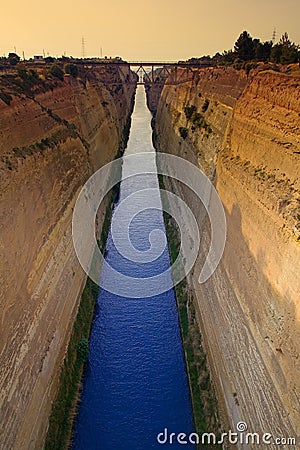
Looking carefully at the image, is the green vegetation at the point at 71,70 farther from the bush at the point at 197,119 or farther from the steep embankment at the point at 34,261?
the steep embankment at the point at 34,261

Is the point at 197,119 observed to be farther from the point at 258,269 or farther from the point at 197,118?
the point at 258,269

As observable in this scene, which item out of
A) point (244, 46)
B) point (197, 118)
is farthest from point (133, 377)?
point (244, 46)

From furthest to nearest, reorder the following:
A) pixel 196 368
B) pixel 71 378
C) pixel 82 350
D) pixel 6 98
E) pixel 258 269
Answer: pixel 6 98 < pixel 82 350 < pixel 196 368 < pixel 71 378 < pixel 258 269

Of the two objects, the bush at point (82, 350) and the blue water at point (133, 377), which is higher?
the bush at point (82, 350)

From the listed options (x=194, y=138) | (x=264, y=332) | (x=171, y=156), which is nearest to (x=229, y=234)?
(x=264, y=332)

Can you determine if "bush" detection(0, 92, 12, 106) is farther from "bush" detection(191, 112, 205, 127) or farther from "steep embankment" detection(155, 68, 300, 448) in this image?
"bush" detection(191, 112, 205, 127)

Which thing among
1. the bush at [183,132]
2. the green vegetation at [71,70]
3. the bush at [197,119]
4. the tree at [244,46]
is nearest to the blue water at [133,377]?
the bush at [197,119]

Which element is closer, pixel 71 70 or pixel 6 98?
pixel 6 98

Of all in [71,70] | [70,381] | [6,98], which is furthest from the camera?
[71,70]
